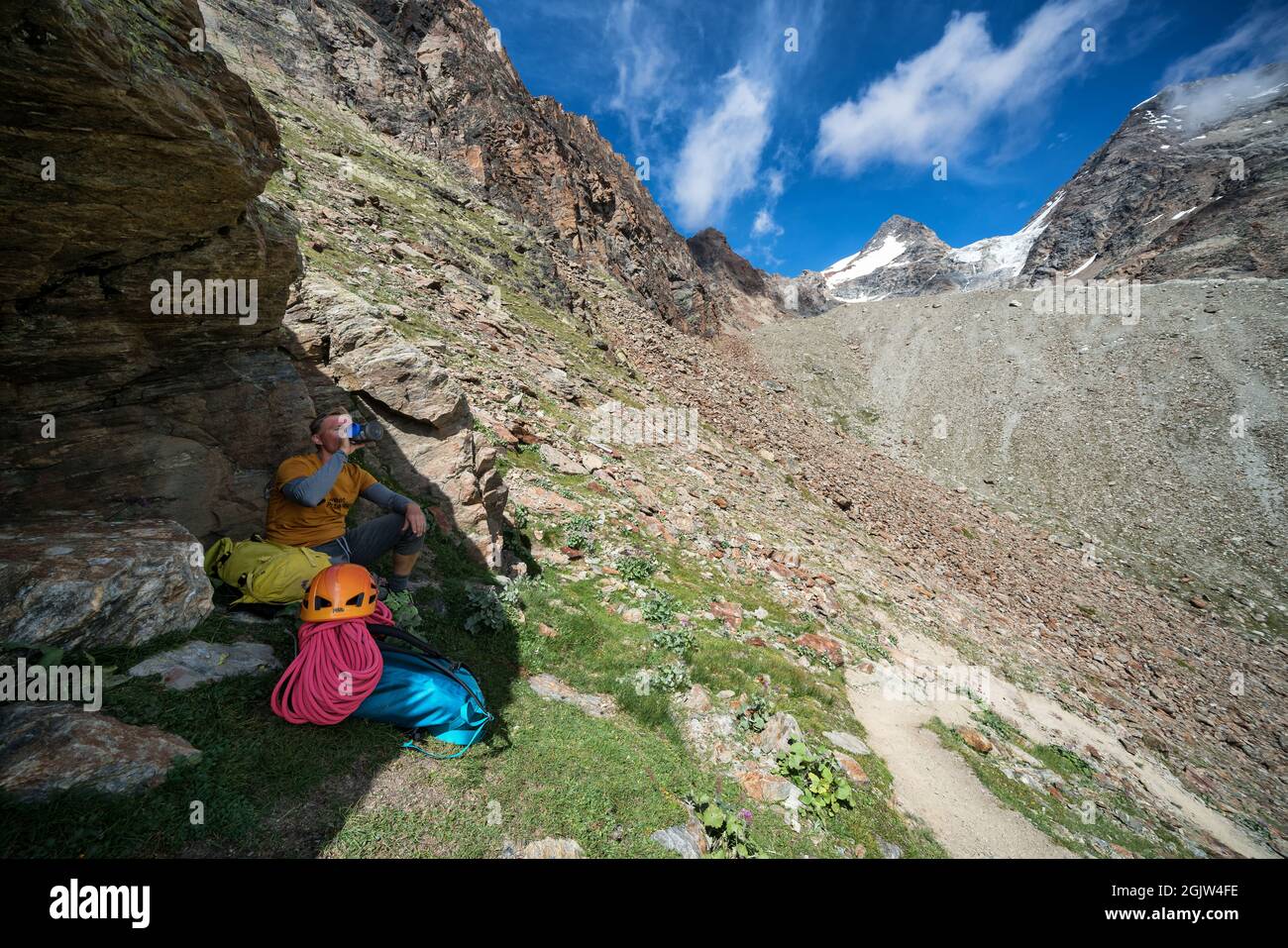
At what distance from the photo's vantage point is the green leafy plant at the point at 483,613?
→ 22.4 ft

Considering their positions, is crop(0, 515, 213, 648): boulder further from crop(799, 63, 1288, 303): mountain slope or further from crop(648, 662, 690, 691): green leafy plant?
crop(799, 63, 1288, 303): mountain slope

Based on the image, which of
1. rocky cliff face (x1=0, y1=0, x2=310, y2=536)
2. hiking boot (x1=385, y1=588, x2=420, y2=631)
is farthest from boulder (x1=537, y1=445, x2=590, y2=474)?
hiking boot (x1=385, y1=588, x2=420, y2=631)

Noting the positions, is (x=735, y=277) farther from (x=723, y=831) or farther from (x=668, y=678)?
(x=723, y=831)

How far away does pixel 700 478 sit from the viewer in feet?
61.0

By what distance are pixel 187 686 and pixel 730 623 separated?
8.83 m

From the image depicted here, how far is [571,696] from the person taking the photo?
663 cm

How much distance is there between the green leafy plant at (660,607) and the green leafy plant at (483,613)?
2974mm

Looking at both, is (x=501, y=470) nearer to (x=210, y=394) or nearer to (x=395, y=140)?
(x=210, y=394)

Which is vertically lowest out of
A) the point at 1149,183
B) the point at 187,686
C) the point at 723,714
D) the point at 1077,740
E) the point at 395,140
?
the point at 1077,740

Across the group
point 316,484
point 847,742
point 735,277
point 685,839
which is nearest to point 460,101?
point 316,484

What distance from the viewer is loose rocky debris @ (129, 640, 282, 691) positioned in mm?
3783

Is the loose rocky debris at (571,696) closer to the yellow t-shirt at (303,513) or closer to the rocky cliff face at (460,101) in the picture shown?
the yellow t-shirt at (303,513)

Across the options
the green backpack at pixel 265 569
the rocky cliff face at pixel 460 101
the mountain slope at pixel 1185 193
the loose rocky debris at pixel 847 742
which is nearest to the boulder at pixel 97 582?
the green backpack at pixel 265 569

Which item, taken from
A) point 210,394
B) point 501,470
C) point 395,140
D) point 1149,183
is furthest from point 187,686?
point 1149,183
